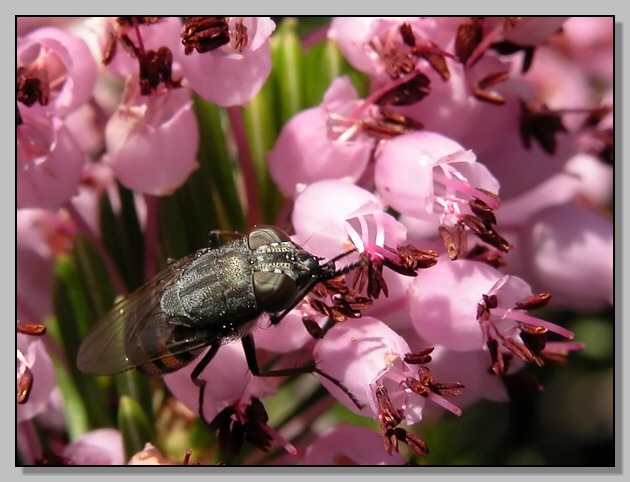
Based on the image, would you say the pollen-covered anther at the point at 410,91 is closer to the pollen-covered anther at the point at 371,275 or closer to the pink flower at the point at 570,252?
the pollen-covered anther at the point at 371,275

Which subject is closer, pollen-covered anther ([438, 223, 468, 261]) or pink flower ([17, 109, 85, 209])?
pollen-covered anther ([438, 223, 468, 261])

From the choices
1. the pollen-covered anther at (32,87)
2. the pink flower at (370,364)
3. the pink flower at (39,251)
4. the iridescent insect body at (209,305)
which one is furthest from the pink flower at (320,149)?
the pink flower at (39,251)

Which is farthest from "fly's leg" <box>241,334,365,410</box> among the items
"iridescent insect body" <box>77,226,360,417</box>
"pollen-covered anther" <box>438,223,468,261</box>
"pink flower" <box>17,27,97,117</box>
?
"pink flower" <box>17,27,97,117</box>

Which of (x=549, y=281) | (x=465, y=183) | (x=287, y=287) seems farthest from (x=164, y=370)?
(x=549, y=281)

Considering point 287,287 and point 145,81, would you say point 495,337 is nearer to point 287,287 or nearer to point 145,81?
point 287,287

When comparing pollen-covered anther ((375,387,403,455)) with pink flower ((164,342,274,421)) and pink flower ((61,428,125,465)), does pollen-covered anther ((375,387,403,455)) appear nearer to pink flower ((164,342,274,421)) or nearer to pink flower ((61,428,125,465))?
pink flower ((164,342,274,421))

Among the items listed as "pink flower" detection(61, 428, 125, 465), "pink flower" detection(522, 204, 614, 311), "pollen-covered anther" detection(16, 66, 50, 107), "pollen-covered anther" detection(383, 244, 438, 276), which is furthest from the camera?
"pink flower" detection(522, 204, 614, 311)

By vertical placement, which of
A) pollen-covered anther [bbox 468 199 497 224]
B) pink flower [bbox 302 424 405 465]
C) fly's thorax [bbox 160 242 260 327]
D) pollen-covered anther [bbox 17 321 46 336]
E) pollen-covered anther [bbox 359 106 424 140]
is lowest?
pink flower [bbox 302 424 405 465]
